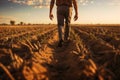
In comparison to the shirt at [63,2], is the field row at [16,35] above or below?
below

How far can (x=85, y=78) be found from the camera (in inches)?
151

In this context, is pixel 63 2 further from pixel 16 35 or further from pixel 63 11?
pixel 16 35

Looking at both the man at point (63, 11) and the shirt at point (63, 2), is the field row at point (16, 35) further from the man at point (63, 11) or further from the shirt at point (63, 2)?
the shirt at point (63, 2)

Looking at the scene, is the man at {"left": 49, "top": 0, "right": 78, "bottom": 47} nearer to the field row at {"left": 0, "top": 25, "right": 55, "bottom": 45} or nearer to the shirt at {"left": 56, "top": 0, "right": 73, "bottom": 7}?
the shirt at {"left": 56, "top": 0, "right": 73, "bottom": 7}

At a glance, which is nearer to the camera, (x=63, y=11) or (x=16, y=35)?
(x=63, y=11)

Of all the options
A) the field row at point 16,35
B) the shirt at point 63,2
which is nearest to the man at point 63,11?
the shirt at point 63,2

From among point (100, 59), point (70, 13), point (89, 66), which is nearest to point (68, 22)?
point (70, 13)

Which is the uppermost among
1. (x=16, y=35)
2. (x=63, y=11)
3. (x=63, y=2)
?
(x=63, y=2)

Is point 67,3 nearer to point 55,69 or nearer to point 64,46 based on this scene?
point 64,46

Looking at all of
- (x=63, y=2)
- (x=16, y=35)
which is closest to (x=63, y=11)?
(x=63, y=2)

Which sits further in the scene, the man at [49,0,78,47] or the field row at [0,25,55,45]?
the field row at [0,25,55,45]

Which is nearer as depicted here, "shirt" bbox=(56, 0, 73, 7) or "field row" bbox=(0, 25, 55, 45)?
"shirt" bbox=(56, 0, 73, 7)

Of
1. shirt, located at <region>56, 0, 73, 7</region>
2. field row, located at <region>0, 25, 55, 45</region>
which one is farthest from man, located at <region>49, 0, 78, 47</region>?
field row, located at <region>0, 25, 55, 45</region>

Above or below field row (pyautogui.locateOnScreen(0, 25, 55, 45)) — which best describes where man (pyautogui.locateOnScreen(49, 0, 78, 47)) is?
above
